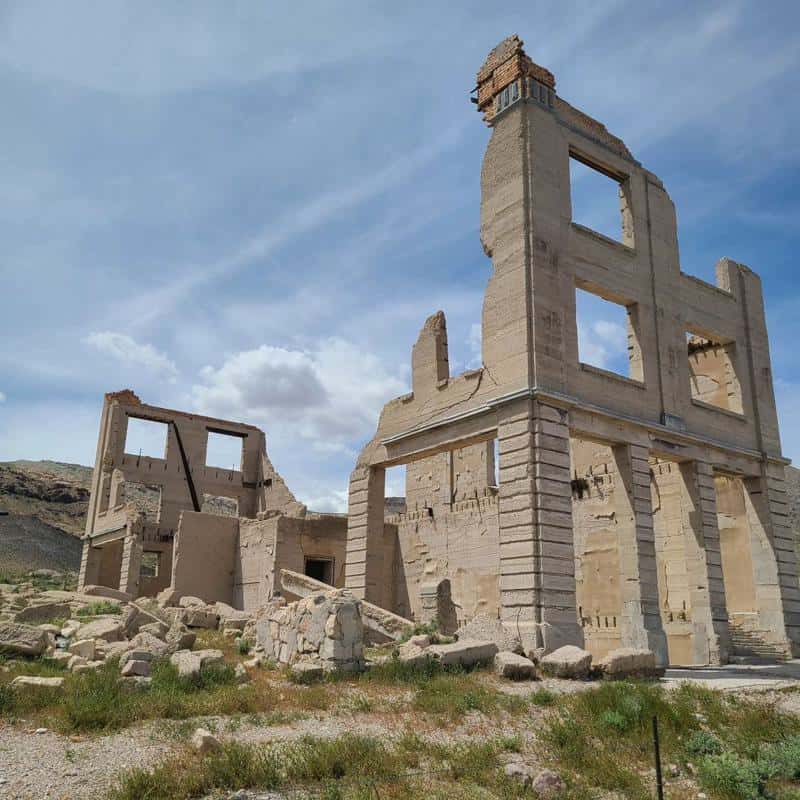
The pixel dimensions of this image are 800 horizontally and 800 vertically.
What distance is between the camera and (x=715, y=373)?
806 inches

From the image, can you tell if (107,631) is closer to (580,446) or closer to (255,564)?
(255,564)

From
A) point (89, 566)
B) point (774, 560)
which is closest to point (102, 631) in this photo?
point (774, 560)

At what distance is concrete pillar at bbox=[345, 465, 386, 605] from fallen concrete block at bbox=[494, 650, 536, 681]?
22.4 feet

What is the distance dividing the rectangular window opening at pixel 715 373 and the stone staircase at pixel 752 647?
17.1ft

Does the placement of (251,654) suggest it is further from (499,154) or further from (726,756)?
(499,154)

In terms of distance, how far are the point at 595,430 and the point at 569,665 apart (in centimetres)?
523

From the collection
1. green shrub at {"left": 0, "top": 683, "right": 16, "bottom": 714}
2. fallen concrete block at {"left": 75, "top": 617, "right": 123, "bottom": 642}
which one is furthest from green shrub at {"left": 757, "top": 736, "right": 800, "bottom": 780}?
fallen concrete block at {"left": 75, "top": 617, "right": 123, "bottom": 642}

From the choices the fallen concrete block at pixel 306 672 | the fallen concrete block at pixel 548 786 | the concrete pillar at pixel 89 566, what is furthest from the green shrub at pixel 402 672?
the concrete pillar at pixel 89 566

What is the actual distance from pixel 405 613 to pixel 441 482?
5.01 m

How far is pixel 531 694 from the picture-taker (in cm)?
937

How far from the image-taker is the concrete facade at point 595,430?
13.8 meters

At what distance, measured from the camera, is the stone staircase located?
647 inches

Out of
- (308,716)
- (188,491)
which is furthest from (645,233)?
(188,491)

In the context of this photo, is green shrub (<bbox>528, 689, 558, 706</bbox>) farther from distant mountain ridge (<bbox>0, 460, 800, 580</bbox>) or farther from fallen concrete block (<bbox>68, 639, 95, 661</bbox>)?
distant mountain ridge (<bbox>0, 460, 800, 580</bbox>)
